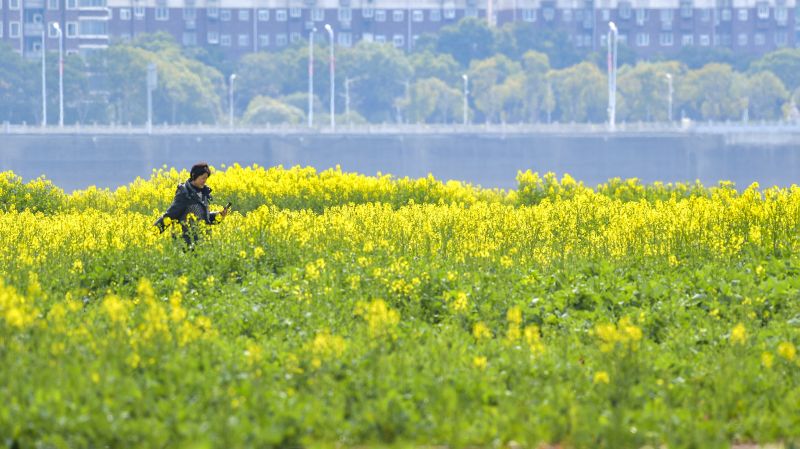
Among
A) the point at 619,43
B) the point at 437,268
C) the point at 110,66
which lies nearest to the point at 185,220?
the point at 437,268

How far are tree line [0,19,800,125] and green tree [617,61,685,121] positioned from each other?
0.32ft

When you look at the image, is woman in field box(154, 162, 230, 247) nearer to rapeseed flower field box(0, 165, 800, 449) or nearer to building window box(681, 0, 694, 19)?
rapeseed flower field box(0, 165, 800, 449)

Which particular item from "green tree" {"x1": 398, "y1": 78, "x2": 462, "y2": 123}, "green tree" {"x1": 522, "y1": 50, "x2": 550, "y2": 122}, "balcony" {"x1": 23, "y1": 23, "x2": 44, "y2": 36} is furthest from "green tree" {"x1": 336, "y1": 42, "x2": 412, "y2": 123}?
"balcony" {"x1": 23, "y1": 23, "x2": 44, "y2": 36}

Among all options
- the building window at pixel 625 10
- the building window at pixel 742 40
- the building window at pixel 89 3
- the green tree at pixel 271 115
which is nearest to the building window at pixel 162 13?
the building window at pixel 89 3

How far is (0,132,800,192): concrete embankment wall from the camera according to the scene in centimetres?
9644

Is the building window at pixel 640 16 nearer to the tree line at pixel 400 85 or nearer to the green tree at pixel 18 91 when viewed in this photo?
the tree line at pixel 400 85

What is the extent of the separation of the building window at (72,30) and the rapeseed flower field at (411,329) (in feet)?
396

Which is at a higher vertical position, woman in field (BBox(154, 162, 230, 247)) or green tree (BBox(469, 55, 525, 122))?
green tree (BBox(469, 55, 525, 122))

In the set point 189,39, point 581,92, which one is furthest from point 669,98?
point 189,39

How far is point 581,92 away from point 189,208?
4279 inches

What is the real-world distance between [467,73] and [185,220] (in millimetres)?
118365

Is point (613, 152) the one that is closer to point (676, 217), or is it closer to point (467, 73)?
point (467, 73)

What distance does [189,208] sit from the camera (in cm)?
1377

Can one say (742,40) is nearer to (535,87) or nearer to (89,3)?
(535,87)
